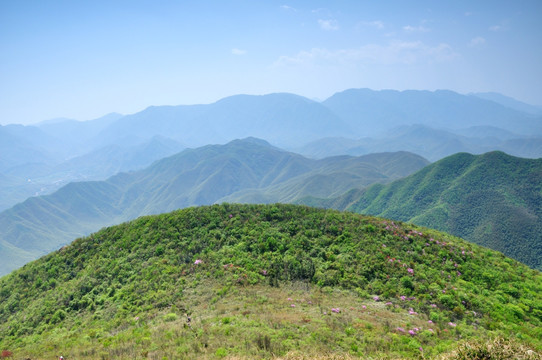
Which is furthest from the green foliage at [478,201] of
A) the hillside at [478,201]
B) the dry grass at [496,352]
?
the dry grass at [496,352]

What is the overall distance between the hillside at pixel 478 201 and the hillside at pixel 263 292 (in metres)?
84.7

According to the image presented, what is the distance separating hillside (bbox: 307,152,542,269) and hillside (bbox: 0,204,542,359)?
84739 millimetres

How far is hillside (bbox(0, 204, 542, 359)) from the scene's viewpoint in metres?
16.6

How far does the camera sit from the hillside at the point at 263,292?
16.6m

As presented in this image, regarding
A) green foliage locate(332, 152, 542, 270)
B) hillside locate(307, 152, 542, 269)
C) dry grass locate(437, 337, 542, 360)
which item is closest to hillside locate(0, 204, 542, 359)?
dry grass locate(437, 337, 542, 360)

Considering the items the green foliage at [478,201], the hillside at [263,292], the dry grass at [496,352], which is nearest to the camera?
the dry grass at [496,352]

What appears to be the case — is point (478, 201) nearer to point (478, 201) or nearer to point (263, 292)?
point (478, 201)

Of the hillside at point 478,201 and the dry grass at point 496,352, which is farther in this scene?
the hillside at point 478,201

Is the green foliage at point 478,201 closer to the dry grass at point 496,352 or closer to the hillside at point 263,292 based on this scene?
the hillside at point 263,292

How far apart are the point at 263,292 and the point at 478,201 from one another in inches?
5050

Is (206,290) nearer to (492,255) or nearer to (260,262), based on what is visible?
(260,262)

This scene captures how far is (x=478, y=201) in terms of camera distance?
384 feet

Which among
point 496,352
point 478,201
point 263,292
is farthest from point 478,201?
point 496,352

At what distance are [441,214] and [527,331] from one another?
10958 cm
